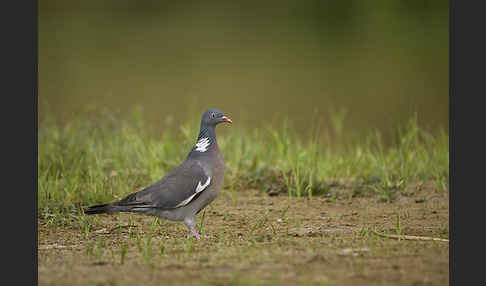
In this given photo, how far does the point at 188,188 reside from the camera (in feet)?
17.0

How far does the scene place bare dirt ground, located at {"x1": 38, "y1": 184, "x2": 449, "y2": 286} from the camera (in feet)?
12.5

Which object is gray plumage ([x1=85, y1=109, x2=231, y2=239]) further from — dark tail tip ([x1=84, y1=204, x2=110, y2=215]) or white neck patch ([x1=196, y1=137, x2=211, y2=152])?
white neck patch ([x1=196, y1=137, x2=211, y2=152])

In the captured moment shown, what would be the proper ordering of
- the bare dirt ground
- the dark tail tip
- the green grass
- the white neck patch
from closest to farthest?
the bare dirt ground
the dark tail tip
the white neck patch
the green grass

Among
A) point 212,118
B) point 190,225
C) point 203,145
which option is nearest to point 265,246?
point 190,225

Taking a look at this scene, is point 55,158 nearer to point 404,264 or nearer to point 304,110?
point 404,264

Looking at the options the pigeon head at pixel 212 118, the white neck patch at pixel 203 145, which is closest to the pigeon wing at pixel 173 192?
the white neck patch at pixel 203 145

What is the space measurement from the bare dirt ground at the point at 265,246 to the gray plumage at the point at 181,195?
18cm

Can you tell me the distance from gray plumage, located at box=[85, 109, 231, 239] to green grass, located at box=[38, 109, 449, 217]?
920mm

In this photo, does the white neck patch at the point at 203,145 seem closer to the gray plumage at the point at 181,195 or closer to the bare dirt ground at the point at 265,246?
the gray plumage at the point at 181,195

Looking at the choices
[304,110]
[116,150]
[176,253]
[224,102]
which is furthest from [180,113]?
[176,253]

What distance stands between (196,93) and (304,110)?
201 cm

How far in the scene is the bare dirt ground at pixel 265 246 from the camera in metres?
3.80

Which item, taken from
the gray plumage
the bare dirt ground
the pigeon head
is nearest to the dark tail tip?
the gray plumage

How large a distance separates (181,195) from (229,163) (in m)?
2.07
